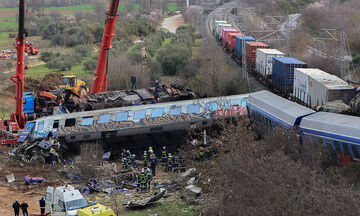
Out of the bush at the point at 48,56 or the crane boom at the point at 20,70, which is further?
the bush at the point at 48,56

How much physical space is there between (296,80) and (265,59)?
7660mm

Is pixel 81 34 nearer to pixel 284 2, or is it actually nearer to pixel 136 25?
pixel 136 25

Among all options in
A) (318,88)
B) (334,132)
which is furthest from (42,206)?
(318,88)

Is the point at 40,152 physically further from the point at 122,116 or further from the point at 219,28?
the point at 219,28

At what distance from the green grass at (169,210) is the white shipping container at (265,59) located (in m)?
21.8

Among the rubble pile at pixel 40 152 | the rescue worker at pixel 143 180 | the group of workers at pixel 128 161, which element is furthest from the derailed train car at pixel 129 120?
the rescue worker at pixel 143 180

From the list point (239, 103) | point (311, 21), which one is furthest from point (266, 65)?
point (311, 21)

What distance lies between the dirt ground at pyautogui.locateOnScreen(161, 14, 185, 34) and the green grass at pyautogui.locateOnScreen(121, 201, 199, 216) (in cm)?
7088

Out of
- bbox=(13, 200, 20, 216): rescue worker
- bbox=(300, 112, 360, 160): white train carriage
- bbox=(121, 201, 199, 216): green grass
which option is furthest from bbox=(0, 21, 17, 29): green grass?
bbox=(300, 112, 360, 160): white train carriage

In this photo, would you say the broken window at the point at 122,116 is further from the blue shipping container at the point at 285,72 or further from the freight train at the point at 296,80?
the blue shipping container at the point at 285,72

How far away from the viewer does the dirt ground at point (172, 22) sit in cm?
9344

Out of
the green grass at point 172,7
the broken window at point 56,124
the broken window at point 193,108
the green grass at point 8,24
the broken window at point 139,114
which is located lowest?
the broken window at point 56,124

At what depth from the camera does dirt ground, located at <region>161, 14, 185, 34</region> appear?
307ft

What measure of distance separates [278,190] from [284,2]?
83557 mm
